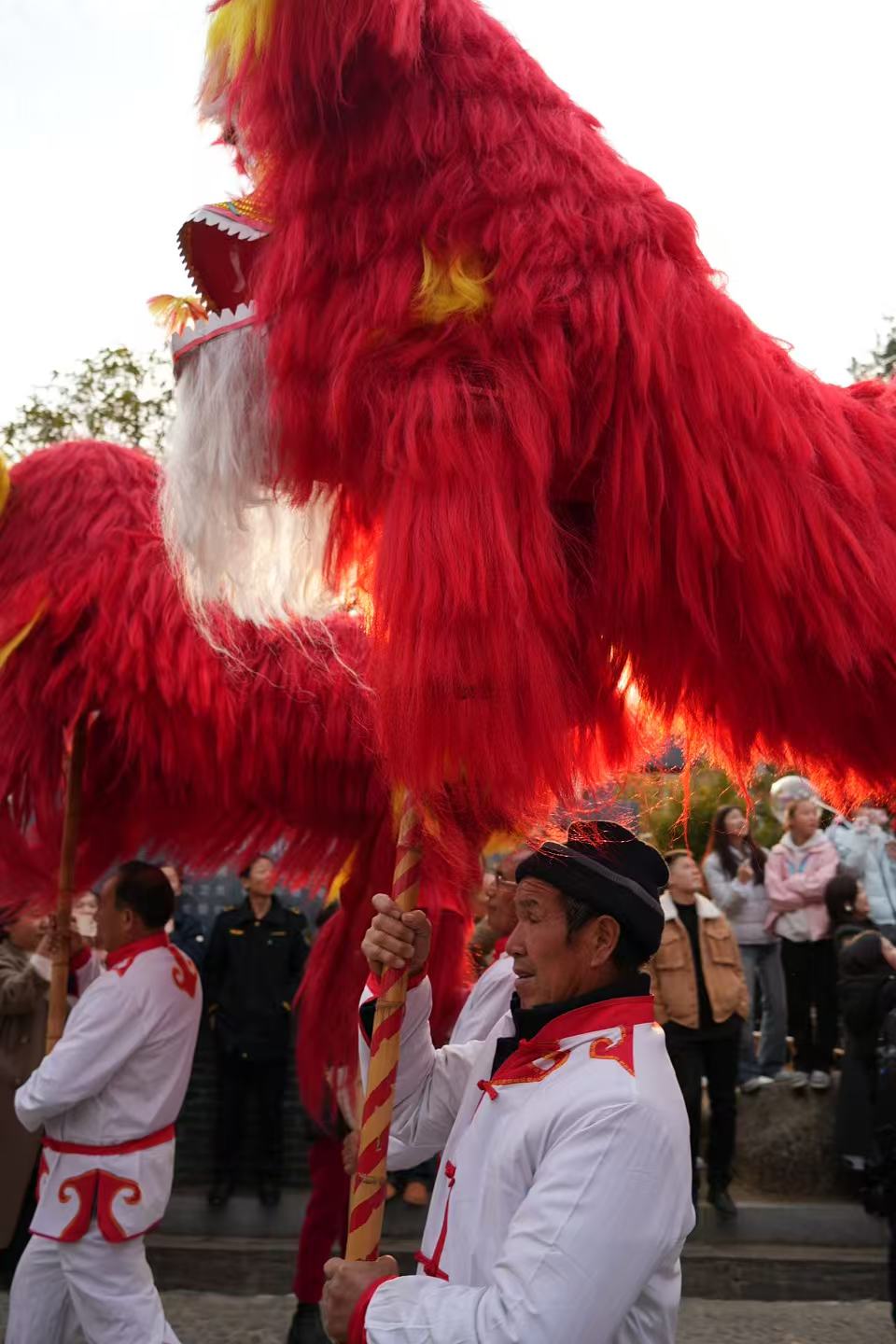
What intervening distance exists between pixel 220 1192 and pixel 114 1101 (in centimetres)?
265

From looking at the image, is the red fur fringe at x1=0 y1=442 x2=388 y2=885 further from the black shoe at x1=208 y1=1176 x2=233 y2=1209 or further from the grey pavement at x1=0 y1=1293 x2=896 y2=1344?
the black shoe at x1=208 y1=1176 x2=233 y2=1209

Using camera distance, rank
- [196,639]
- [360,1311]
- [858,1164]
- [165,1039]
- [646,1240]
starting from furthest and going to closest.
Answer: [858,1164] → [165,1039] → [196,639] → [360,1311] → [646,1240]

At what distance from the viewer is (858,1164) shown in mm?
5820

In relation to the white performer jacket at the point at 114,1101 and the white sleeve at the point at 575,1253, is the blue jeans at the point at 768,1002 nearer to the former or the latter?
the white performer jacket at the point at 114,1101

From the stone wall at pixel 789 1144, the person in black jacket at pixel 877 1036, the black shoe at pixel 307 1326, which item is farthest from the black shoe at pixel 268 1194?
the person in black jacket at pixel 877 1036

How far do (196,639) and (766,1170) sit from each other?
439 centimetres

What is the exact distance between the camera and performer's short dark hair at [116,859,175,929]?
3.72 m

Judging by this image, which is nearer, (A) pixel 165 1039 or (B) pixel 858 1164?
(A) pixel 165 1039

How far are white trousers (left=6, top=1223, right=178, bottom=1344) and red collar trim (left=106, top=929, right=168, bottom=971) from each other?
70 centimetres

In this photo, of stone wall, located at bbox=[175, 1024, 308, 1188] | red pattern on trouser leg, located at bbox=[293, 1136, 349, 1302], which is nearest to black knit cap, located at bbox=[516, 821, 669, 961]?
red pattern on trouser leg, located at bbox=[293, 1136, 349, 1302]

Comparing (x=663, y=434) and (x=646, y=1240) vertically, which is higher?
(x=663, y=434)

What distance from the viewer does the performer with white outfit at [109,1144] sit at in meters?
3.43

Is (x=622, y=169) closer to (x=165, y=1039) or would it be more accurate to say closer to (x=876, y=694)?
(x=876, y=694)

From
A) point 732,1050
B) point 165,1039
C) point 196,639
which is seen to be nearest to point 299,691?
point 196,639
